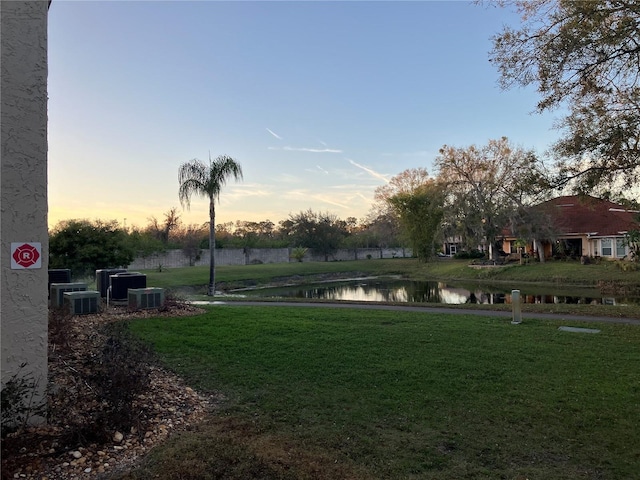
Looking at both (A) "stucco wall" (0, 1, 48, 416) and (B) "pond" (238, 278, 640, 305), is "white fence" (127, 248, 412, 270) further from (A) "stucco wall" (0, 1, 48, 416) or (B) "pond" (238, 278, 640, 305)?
(A) "stucco wall" (0, 1, 48, 416)

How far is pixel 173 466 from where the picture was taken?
3.48 m

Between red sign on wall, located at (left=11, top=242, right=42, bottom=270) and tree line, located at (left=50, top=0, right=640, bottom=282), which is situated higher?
tree line, located at (left=50, top=0, right=640, bottom=282)

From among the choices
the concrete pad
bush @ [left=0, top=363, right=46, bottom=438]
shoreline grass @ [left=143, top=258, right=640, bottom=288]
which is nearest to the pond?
shoreline grass @ [left=143, top=258, right=640, bottom=288]

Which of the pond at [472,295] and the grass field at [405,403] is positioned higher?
the grass field at [405,403]

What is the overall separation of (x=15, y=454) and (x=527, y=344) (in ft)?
25.3

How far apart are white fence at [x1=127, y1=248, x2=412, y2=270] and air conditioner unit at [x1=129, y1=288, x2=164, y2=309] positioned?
23826mm

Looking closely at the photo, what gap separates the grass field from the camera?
3.69 metres

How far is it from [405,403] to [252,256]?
4449cm

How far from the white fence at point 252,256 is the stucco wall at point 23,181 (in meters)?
31.2

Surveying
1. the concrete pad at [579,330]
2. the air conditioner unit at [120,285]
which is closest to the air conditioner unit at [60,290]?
the air conditioner unit at [120,285]

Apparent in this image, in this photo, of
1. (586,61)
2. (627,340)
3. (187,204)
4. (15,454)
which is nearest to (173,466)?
(15,454)

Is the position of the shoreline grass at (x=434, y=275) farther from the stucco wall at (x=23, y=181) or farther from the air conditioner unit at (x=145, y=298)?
the stucco wall at (x=23, y=181)

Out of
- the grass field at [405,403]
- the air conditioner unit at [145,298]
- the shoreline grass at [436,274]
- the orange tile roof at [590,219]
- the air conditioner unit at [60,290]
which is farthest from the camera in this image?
the orange tile roof at [590,219]

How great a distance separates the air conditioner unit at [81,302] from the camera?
32.7ft
